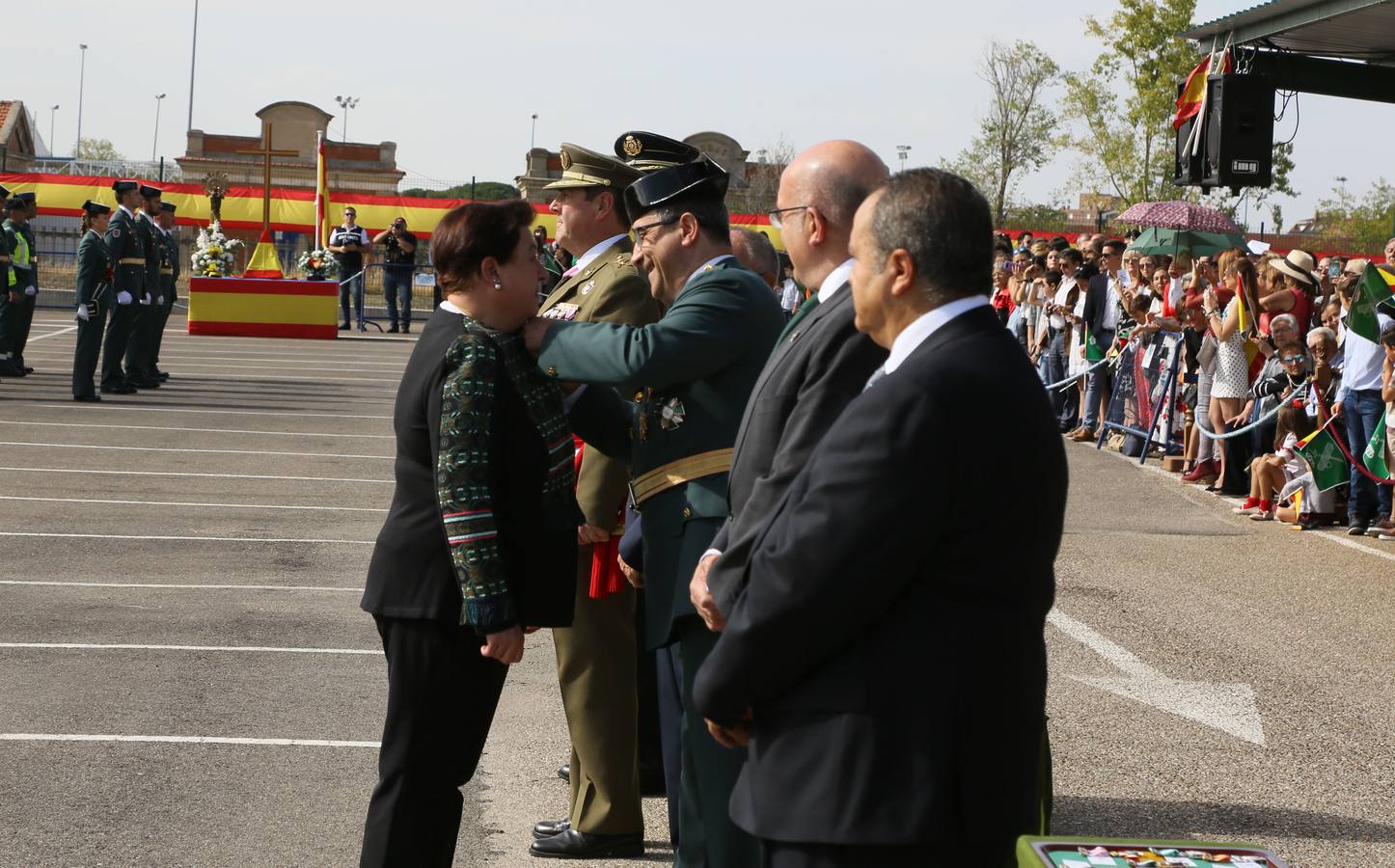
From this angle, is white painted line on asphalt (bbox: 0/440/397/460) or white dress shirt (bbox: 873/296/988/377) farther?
white painted line on asphalt (bbox: 0/440/397/460)

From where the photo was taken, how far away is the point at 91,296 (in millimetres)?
16766

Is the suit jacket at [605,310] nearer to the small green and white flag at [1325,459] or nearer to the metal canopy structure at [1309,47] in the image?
the small green and white flag at [1325,459]

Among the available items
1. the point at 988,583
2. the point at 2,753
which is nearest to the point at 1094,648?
the point at 2,753

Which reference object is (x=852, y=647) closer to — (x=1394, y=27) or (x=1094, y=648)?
(x=1094, y=648)

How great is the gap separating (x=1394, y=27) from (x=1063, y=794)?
31.9 feet

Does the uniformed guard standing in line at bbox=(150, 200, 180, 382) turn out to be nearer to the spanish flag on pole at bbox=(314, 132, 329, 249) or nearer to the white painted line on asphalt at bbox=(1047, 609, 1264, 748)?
the spanish flag on pole at bbox=(314, 132, 329, 249)

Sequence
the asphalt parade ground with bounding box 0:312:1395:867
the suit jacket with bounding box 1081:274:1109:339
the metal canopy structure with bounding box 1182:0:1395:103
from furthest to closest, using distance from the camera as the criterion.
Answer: the suit jacket with bounding box 1081:274:1109:339 → the metal canopy structure with bounding box 1182:0:1395:103 → the asphalt parade ground with bounding box 0:312:1395:867

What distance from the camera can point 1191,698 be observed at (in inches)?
262

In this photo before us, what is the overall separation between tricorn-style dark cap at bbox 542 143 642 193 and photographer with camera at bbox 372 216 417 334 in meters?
24.8

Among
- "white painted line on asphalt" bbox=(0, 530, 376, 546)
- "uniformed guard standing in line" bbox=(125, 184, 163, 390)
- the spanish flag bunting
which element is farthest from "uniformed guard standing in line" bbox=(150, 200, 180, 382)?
"white painted line on asphalt" bbox=(0, 530, 376, 546)

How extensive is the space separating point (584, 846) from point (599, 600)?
0.72 meters

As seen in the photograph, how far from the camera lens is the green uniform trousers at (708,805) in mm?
3613

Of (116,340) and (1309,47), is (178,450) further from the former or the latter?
(1309,47)

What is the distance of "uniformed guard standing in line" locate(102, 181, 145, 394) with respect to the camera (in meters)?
17.2
